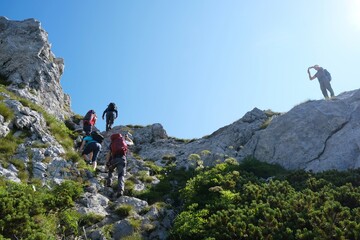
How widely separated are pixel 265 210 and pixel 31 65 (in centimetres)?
2542

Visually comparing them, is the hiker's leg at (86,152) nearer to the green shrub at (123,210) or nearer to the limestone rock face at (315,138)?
the green shrub at (123,210)

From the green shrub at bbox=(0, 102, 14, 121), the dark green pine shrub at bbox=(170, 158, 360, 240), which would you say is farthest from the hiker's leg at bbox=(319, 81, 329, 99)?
the green shrub at bbox=(0, 102, 14, 121)

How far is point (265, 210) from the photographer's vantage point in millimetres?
12016

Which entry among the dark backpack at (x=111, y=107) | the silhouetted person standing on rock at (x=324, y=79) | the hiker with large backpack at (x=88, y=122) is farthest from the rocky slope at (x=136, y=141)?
the dark backpack at (x=111, y=107)

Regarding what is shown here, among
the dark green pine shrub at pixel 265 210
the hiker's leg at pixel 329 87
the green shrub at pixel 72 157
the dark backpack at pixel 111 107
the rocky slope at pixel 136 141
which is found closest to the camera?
the dark green pine shrub at pixel 265 210

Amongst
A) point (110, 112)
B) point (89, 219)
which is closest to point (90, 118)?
point (110, 112)

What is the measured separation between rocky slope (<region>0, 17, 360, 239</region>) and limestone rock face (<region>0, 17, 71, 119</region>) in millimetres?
84

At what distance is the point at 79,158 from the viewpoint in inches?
740

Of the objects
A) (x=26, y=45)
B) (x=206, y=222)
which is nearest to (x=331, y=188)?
(x=206, y=222)

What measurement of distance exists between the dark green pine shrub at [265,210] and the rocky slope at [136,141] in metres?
1.51

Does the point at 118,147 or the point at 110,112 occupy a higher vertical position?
the point at 110,112

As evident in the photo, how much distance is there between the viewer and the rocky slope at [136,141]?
14.7 meters

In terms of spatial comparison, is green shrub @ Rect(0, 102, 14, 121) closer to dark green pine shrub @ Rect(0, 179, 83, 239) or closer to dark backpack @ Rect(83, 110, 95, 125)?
dark backpack @ Rect(83, 110, 95, 125)

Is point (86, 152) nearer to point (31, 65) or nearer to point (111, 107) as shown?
point (111, 107)
